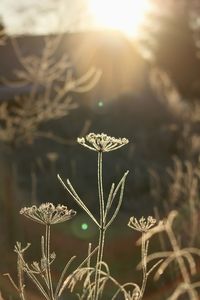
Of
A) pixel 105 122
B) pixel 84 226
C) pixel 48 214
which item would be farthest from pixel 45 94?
pixel 105 122

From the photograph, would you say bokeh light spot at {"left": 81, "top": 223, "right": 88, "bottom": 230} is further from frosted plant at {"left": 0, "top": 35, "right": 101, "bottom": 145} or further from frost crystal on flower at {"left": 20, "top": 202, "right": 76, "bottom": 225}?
frost crystal on flower at {"left": 20, "top": 202, "right": 76, "bottom": 225}

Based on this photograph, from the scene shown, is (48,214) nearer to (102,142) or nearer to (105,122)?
(102,142)

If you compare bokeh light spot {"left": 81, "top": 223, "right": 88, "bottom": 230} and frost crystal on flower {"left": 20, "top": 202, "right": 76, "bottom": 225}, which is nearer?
frost crystal on flower {"left": 20, "top": 202, "right": 76, "bottom": 225}

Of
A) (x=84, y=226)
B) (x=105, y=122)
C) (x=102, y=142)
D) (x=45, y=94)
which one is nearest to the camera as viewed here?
(x=102, y=142)

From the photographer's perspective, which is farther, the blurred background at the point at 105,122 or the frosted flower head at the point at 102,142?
the blurred background at the point at 105,122

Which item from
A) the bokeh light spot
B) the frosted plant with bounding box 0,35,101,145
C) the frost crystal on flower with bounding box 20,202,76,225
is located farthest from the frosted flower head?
the bokeh light spot

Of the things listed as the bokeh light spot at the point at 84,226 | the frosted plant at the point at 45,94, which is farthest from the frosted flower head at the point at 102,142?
the bokeh light spot at the point at 84,226

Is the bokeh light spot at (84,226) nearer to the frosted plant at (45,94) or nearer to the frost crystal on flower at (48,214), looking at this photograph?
the frosted plant at (45,94)

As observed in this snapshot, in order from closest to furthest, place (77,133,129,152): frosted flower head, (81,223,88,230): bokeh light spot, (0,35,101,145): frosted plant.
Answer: (77,133,129,152): frosted flower head
(0,35,101,145): frosted plant
(81,223,88,230): bokeh light spot

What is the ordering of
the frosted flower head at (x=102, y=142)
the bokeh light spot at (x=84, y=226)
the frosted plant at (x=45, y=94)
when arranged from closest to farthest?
the frosted flower head at (x=102, y=142), the frosted plant at (x=45, y=94), the bokeh light spot at (x=84, y=226)

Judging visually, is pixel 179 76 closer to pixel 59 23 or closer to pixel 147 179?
pixel 147 179
